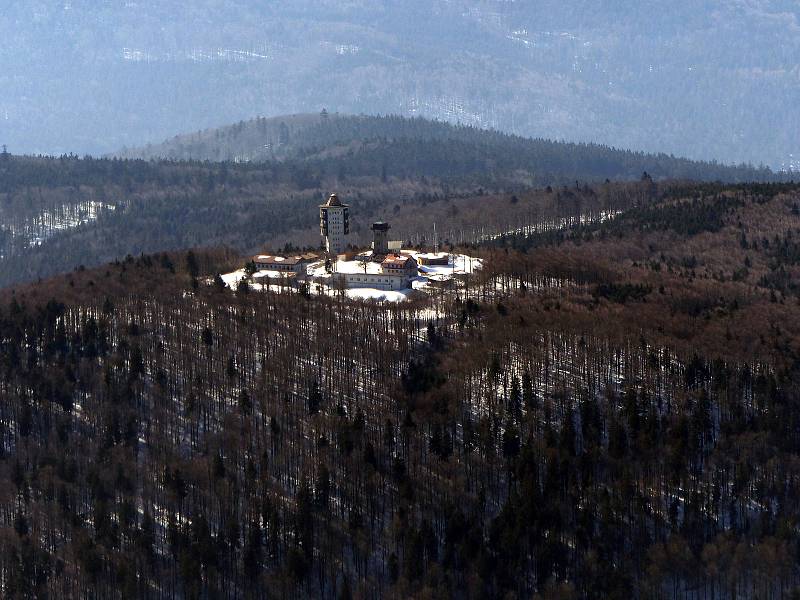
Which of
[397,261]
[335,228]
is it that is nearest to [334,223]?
[335,228]

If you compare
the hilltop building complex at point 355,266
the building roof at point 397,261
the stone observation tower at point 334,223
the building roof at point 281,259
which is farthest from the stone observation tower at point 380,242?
the building roof at point 397,261

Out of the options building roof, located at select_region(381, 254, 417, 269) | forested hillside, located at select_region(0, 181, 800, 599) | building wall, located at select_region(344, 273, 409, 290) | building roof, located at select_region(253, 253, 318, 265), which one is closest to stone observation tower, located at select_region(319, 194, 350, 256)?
building roof, located at select_region(253, 253, 318, 265)

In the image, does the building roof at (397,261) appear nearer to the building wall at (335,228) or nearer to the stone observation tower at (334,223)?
the stone observation tower at (334,223)

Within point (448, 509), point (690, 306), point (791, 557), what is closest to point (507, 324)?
point (690, 306)

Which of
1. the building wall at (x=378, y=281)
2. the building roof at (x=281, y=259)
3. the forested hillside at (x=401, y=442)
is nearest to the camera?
the forested hillside at (x=401, y=442)

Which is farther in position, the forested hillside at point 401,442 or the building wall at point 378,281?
the building wall at point 378,281

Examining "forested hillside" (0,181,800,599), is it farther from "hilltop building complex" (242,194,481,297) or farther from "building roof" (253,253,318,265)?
"building roof" (253,253,318,265)

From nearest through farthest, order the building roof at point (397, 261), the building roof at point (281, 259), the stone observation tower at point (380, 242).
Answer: the building roof at point (397, 261) → the building roof at point (281, 259) → the stone observation tower at point (380, 242)
